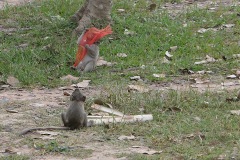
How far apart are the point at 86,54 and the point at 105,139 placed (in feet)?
11.4

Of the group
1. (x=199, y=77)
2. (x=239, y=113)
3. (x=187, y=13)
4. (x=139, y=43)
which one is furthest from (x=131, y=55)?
(x=239, y=113)

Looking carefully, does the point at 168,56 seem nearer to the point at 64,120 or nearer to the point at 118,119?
the point at 118,119

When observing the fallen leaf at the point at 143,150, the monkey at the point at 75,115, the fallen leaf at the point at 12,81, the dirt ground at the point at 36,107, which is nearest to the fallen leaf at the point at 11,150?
the dirt ground at the point at 36,107

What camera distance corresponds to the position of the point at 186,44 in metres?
10.8

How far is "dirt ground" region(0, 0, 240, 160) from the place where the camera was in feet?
20.7

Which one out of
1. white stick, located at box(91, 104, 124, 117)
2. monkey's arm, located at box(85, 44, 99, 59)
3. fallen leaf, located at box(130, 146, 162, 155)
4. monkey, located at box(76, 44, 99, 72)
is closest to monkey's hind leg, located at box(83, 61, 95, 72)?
monkey, located at box(76, 44, 99, 72)

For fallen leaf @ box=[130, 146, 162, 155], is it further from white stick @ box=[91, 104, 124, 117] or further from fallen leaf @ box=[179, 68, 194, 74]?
fallen leaf @ box=[179, 68, 194, 74]

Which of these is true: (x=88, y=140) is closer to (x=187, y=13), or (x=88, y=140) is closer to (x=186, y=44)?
(x=186, y=44)

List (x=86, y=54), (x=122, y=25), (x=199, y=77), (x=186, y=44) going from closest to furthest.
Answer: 1. (x=199, y=77)
2. (x=86, y=54)
3. (x=186, y=44)
4. (x=122, y=25)

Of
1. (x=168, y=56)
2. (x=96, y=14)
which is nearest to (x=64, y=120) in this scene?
(x=168, y=56)

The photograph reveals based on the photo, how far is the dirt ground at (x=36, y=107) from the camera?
6.31 metres

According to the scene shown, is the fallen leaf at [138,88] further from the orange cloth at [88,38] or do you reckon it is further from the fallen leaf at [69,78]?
the orange cloth at [88,38]

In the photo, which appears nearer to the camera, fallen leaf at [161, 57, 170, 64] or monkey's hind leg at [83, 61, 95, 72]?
monkey's hind leg at [83, 61, 95, 72]

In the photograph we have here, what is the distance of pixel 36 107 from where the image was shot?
7.84m
